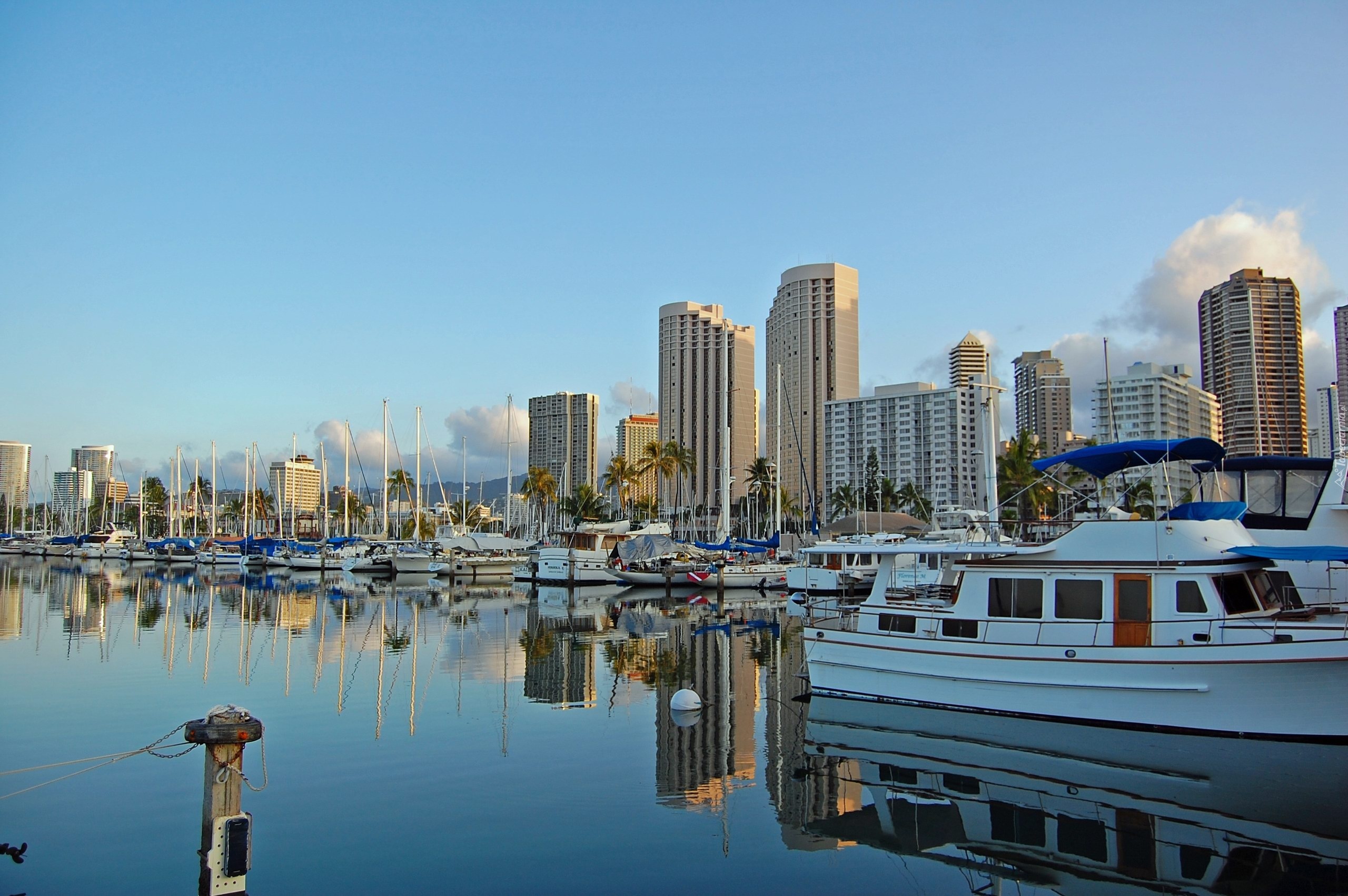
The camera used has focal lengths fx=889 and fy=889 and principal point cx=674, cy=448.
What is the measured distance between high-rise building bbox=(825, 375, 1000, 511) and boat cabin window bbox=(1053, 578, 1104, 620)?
466 feet

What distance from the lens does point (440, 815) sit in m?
13.0

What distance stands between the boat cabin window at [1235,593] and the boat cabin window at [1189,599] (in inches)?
13.3

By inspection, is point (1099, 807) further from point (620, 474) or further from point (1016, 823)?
point (620, 474)

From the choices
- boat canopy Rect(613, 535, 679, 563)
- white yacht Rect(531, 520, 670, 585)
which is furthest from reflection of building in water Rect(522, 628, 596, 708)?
boat canopy Rect(613, 535, 679, 563)

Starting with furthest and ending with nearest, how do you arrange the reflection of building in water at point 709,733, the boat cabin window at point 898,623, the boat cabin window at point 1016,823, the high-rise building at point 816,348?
the high-rise building at point 816,348
the boat cabin window at point 898,623
the reflection of building in water at point 709,733
the boat cabin window at point 1016,823

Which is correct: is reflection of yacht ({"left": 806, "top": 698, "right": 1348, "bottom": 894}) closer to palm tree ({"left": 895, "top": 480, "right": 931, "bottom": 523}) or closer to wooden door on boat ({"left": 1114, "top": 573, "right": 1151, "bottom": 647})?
wooden door on boat ({"left": 1114, "top": 573, "right": 1151, "bottom": 647})

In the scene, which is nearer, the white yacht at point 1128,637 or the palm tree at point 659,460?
the white yacht at point 1128,637

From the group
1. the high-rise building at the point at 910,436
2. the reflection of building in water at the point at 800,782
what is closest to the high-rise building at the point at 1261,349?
the high-rise building at the point at 910,436

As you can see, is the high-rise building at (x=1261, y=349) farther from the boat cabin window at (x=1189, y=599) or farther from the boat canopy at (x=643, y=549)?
the boat cabin window at (x=1189, y=599)

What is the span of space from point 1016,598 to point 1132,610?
86.4 inches

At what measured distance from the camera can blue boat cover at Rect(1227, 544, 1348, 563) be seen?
16438mm

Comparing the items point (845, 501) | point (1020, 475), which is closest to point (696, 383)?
point (845, 501)

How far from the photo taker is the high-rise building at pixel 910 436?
543 feet

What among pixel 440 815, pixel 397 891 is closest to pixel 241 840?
pixel 397 891
